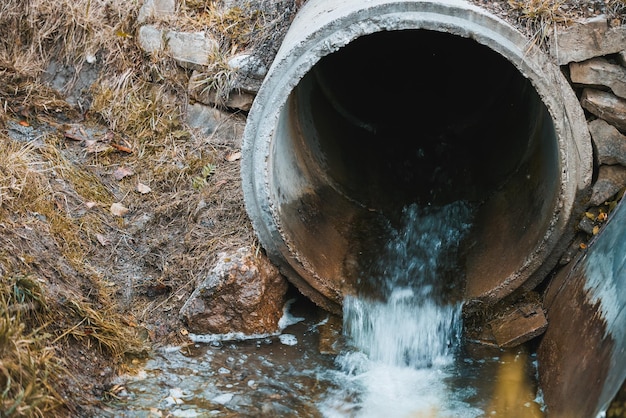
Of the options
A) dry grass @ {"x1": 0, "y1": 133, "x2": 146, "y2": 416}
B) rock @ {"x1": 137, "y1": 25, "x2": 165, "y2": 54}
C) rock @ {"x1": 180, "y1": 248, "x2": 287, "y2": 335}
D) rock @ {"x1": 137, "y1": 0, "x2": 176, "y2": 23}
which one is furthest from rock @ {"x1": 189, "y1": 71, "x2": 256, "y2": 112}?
rock @ {"x1": 180, "y1": 248, "x2": 287, "y2": 335}

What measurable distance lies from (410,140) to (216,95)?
1672 mm

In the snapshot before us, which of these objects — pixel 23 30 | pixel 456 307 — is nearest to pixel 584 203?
pixel 456 307

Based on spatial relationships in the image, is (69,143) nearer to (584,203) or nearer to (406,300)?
(406,300)

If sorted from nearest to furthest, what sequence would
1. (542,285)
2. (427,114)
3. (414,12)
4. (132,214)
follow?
(414,12), (542,285), (132,214), (427,114)

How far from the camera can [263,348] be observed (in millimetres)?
4582

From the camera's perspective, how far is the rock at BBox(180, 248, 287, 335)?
4.54 metres

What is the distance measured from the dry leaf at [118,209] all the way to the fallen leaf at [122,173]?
30cm

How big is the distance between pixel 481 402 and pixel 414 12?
6.77 feet

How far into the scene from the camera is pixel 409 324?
4754 millimetres

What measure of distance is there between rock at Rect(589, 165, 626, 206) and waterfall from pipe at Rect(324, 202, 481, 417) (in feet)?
3.29

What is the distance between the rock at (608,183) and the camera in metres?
4.34

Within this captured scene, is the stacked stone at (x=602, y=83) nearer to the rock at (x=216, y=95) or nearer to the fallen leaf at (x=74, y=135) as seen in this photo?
the rock at (x=216, y=95)

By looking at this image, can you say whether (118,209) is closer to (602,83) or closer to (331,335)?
(331,335)

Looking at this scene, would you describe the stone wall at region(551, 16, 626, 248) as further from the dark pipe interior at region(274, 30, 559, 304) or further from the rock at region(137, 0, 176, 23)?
the rock at region(137, 0, 176, 23)
